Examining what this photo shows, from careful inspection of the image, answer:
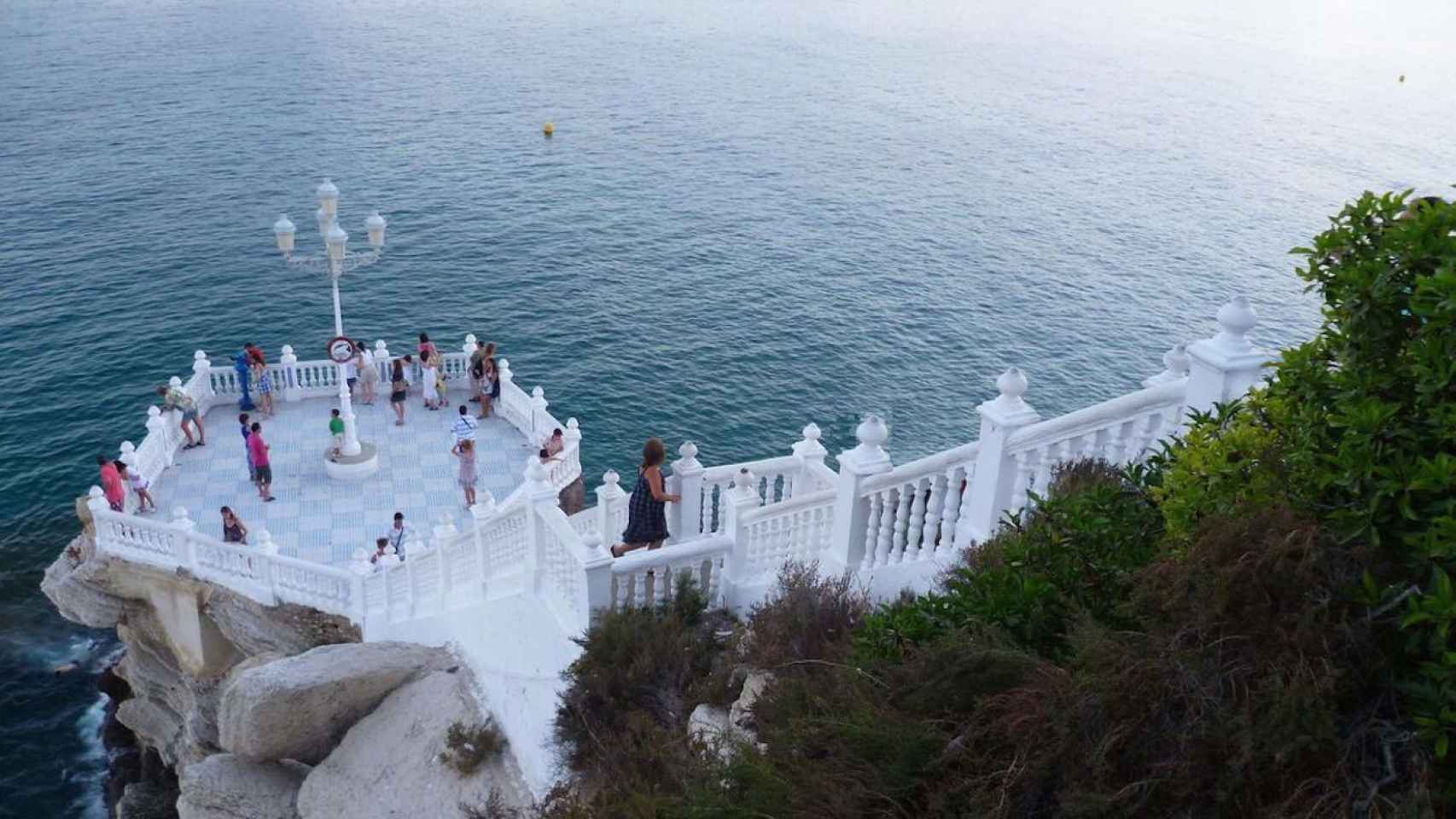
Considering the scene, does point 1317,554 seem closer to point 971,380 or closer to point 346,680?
point 346,680


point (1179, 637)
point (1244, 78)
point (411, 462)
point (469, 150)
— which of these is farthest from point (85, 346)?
point (1244, 78)

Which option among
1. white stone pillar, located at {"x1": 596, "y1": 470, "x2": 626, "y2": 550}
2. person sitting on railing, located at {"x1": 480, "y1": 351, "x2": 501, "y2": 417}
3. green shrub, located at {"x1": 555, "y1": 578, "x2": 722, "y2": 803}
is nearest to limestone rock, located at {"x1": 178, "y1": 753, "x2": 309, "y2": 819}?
white stone pillar, located at {"x1": 596, "y1": 470, "x2": 626, "y2": 550}

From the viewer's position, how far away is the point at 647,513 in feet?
40.1

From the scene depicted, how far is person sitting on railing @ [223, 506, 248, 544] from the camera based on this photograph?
675 inches

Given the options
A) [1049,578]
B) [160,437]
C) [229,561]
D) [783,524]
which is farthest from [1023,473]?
[160,437]

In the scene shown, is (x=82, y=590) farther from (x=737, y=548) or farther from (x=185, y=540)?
(x=737, y=548)

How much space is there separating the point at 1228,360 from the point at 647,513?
6.62 metres

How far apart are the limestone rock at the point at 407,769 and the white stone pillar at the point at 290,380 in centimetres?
1140

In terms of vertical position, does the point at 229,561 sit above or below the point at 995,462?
below

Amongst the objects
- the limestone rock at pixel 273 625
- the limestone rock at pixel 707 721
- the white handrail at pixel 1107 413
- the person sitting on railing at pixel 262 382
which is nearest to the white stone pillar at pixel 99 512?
the limestone rock at pixel 273 625

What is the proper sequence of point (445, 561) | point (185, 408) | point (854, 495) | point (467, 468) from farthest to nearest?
point (185, 408), point (467, 468), point (445, 561), point (854, 495)

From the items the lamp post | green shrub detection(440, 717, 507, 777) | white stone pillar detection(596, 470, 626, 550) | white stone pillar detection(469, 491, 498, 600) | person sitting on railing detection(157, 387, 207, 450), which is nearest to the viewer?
green shrub detection(440, 717, 507, 777)

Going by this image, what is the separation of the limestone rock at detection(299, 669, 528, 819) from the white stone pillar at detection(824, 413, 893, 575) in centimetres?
350

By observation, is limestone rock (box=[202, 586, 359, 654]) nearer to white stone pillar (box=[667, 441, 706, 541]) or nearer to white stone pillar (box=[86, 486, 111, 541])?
white stone pillar (box=[86, 486, 111, 541])
